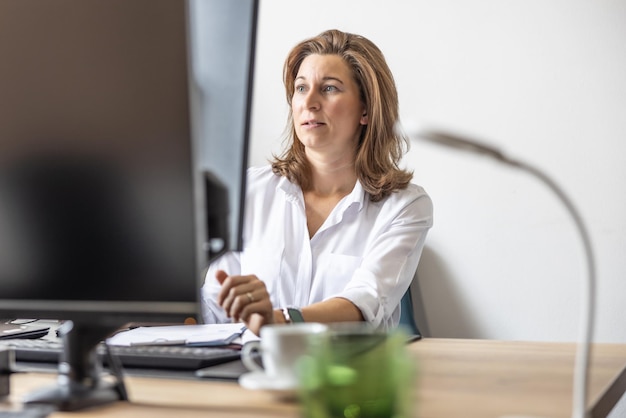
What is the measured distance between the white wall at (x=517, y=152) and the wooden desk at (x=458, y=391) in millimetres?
1157

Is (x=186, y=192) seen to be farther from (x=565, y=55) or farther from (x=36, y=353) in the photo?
(x=565, y=55)

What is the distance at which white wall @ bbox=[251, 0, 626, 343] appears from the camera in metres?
2.42

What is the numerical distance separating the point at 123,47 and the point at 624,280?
1908mm

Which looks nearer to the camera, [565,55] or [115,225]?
[115,225]

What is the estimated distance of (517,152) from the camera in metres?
2.55

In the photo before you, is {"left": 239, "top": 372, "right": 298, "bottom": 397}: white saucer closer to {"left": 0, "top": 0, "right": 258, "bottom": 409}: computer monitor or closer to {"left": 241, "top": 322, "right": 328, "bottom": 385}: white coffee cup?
{"left": 241, "top": 322, "right": 328, "bottom": 385}: white coffee cup

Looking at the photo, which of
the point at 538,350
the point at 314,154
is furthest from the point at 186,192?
the point at 314,154

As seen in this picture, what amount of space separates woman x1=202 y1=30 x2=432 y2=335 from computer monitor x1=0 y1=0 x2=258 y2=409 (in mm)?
793

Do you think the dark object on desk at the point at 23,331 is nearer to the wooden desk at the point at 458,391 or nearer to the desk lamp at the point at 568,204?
the wooden desk at the point at 458,391

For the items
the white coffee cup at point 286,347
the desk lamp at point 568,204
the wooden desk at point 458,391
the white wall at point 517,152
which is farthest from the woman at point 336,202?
the desk lamp at point 568,204

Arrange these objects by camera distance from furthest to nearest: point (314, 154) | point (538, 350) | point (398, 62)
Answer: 1. point (398, 62)
2. point (314, 154)
3. point (538, 350)

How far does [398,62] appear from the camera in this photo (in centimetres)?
267

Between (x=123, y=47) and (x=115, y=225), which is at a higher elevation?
(x=123, y=47)

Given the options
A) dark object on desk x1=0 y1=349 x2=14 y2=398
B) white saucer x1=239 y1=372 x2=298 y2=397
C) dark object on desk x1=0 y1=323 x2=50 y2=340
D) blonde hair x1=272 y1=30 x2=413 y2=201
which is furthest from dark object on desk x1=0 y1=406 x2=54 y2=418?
blonde hair x1=272 y1=30 x2=413 y2=201
